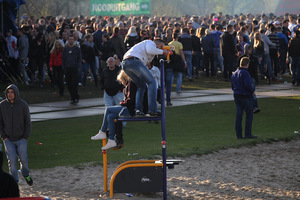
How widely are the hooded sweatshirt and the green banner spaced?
3726 centimetres

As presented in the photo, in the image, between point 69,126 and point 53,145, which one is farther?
point 69,126

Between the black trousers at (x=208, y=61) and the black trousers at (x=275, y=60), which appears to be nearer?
the black trousers at (x=275, y=60)

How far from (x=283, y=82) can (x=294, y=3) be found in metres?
30.7

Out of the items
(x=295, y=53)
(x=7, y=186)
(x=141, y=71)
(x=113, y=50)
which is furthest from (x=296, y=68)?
(x=7, y=186)

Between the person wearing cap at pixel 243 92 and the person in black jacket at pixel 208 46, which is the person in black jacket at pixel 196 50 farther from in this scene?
the person wearing cap at pixel 243 92

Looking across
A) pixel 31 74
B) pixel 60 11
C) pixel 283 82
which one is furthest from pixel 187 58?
pixel 60 11

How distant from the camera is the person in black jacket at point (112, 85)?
15203mm

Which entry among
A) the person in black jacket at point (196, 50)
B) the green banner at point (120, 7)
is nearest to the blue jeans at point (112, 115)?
the person in black jacket at point (196, 50)

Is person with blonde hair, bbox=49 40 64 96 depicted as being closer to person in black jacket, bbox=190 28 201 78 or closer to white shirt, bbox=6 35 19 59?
white shirt, bbox=6 35 19 59

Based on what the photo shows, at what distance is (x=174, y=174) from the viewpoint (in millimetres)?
11469

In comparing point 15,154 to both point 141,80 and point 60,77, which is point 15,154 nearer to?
point 141,80

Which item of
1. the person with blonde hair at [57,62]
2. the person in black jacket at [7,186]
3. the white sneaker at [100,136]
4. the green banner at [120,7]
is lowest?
the white sneaker at [100,136]

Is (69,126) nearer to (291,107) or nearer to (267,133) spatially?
(267,133)

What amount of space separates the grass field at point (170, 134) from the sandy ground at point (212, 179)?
0.57 metres
